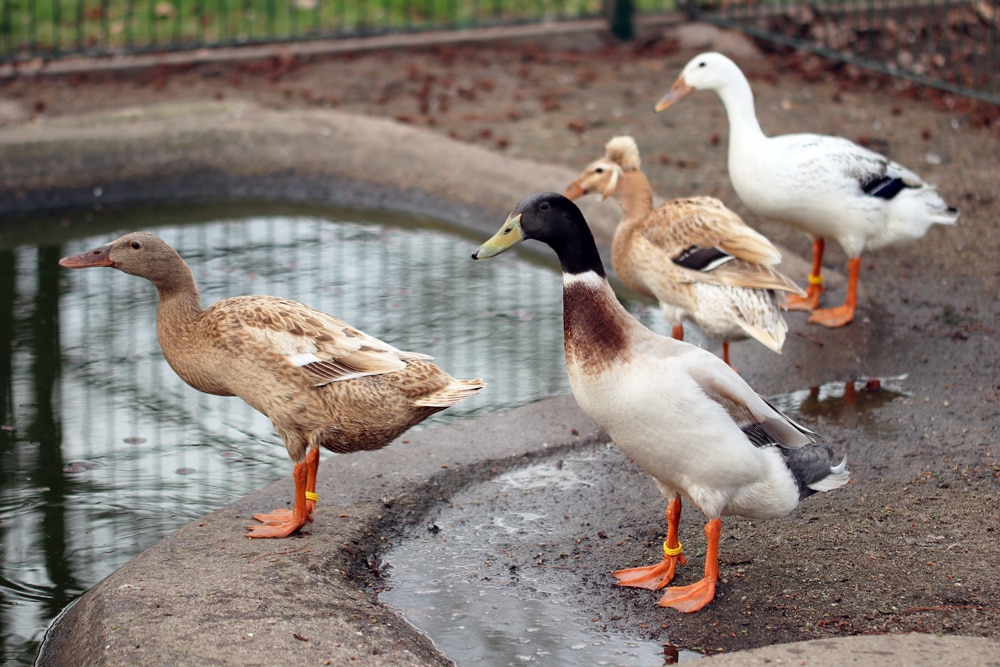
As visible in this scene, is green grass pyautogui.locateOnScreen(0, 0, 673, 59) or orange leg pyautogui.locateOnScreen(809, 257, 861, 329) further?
green grass pyautogui.locateOnScreen(0, 0, 673, 59)

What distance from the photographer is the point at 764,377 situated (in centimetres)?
582

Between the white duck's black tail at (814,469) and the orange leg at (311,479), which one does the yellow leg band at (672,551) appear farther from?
the orange leg at (311,479)

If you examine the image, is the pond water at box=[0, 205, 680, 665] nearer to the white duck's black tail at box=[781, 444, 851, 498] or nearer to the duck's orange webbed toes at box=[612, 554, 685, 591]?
the duck's orange webbed toes at box=[612, 554, 685, 591]

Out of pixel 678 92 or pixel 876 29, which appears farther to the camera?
pixel 876 29

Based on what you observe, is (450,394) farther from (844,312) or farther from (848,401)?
(844,312)

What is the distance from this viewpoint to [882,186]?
632 cm

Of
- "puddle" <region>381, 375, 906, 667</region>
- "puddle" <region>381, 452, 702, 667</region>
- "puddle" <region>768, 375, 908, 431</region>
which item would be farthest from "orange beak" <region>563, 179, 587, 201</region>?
"puddle" <region>381, 452, 702, 667</region>

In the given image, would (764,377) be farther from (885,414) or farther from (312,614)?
(312,614)

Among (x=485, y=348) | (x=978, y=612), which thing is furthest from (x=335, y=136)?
(x=978, y=612)

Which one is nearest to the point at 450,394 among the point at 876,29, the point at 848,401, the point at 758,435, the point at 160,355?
the point at 758,435

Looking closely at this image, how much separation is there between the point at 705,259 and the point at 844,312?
111 cm

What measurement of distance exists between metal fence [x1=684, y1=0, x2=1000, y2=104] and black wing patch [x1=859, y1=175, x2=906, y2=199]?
4.79 meters

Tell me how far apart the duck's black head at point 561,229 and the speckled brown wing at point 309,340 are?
60 cm

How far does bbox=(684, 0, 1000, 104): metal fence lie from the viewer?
11148 mm
